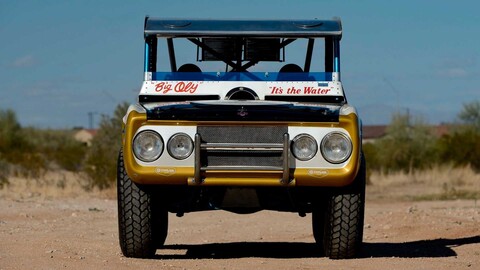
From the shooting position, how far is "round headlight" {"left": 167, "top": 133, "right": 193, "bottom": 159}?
33.6 ft

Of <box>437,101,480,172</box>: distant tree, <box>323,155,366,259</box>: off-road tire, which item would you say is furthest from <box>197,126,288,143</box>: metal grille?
<box>437,101,480,172</box>: distant tree

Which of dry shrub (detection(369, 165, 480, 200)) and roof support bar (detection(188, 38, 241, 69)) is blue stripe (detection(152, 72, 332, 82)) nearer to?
roof support bar (detection(188, 38, 241, 69))

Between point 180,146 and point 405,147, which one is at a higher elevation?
point 180,146

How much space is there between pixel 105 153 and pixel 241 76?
22848mm

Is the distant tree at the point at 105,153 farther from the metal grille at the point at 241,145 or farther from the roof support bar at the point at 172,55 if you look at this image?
the metal grille at the point at 241,145

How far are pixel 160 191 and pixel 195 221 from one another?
291 inches

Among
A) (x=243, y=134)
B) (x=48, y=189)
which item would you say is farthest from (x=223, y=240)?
(x=48, y=189)

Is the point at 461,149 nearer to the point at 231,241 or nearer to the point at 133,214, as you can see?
the point at 231,241

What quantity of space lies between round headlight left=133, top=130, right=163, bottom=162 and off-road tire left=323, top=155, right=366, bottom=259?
174 centimetres

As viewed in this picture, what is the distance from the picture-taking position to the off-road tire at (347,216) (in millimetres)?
10617

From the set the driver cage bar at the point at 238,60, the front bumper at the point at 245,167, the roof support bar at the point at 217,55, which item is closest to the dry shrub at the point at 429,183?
the driver cage bar at the point at 238,60

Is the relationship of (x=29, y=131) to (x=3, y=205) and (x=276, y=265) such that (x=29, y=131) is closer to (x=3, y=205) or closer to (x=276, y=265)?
(x=3, y=205)

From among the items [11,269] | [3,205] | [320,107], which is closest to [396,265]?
[320,107]

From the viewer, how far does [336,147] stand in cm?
1023
